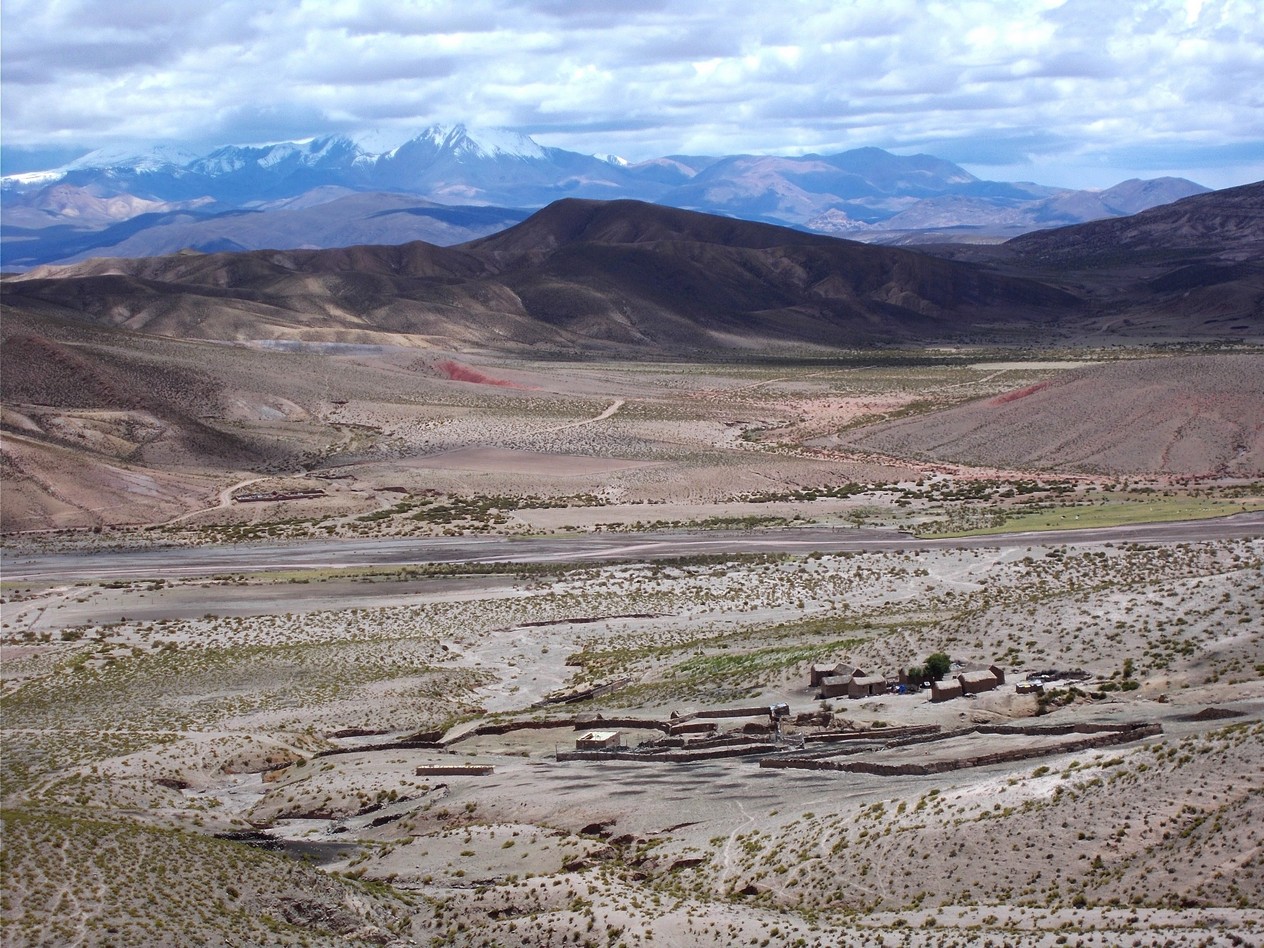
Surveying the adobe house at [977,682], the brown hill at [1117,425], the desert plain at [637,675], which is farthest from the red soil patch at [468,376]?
the adobe house at [977,682]

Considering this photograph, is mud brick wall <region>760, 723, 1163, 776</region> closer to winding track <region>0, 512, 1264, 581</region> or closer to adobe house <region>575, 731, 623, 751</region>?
adobe house <region>575, 731, 623, 751</region>

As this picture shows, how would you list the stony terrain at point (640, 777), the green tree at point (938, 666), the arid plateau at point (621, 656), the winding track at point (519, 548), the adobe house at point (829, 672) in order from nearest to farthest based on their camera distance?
the stony terrain at point (640, 777), the arid plateau at point (621, 656), the green tree at point (938, 666), the adobe house at point (829, 672), the winding track at point (519, 548)

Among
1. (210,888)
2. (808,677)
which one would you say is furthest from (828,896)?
(808,677)

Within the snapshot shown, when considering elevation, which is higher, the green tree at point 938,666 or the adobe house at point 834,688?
the green tree at point 938,666

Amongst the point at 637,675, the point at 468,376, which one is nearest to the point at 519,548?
the point at 637,675

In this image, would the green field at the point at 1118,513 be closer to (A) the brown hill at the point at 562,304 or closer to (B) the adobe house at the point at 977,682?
(B) the adobe house at the point at 977,682

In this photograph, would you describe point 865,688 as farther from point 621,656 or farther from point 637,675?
point 621,656
